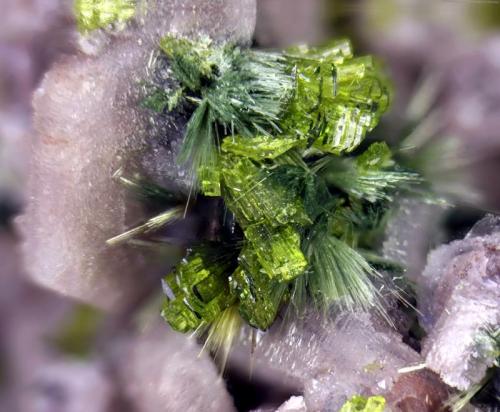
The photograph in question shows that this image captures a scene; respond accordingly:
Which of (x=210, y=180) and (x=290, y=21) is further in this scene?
(x=290, y=21)

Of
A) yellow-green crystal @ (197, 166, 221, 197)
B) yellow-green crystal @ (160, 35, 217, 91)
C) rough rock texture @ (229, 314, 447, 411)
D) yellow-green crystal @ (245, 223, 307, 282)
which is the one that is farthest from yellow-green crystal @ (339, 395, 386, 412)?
yellow-green crystal @ (160, 35, 217, 91)

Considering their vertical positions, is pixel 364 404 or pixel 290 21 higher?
pixel 290 21

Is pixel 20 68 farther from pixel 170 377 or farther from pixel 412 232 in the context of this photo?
pixel 412 232

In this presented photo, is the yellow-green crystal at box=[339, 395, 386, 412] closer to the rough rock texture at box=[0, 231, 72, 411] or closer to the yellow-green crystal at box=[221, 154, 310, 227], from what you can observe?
the yellow-green crystal at box=[221, 154, 310, 227]

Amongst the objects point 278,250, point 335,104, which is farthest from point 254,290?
point 335,104

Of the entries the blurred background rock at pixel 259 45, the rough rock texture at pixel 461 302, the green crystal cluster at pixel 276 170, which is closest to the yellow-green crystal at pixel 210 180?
the green crystal cluster at pixel 276 170

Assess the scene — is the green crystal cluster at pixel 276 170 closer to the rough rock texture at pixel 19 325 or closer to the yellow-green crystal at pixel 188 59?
the yellow-green crystal at pixel 188 59
